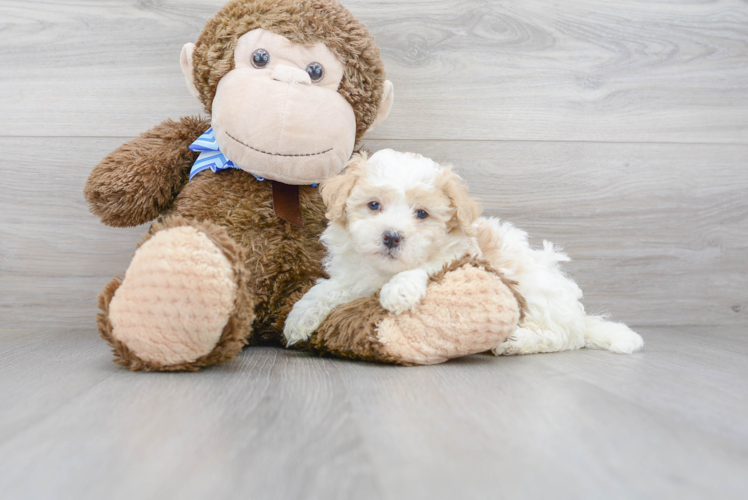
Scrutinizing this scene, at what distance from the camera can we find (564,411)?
660 mm

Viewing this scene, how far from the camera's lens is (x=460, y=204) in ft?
3.08

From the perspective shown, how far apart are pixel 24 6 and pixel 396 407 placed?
1271mm

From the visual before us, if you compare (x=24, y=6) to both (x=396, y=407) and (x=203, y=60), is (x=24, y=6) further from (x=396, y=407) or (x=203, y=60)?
(x=396, y=407)

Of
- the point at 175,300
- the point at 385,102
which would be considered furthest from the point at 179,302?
the point at 385,102

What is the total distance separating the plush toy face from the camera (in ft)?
3.18

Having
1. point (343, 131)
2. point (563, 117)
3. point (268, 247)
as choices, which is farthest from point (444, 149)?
point (268, 247)

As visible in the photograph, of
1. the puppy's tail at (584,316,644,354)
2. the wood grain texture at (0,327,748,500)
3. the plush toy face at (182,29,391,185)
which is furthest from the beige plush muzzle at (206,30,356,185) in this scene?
the puppy's tail at (584,316,644,354)

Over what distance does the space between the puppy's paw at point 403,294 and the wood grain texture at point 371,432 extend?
95 mm

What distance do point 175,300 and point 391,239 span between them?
334 mm

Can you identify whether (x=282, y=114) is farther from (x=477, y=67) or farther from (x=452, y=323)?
(x=477, y=67)

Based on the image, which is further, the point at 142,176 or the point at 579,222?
the point at 579,222

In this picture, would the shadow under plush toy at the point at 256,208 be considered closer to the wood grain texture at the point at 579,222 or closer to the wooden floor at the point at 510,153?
the wooden floor at the point at 510,153

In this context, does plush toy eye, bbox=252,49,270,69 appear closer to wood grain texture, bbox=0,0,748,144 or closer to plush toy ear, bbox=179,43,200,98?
plush toy ear, bbox=179,43,200,98

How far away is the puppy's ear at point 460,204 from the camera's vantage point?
94 centimetres
